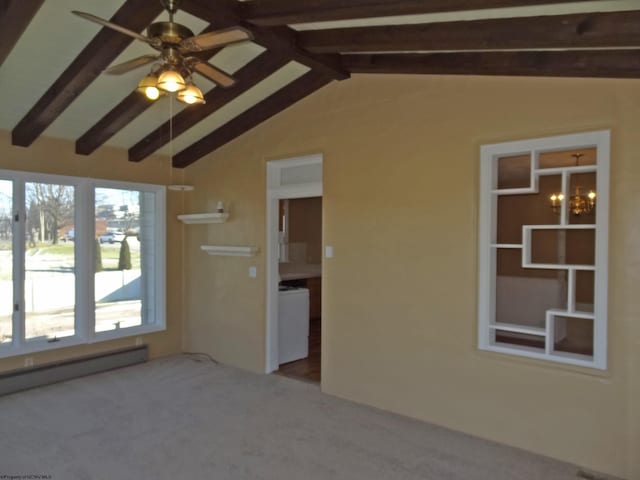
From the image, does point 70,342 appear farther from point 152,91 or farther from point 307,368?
point 152,91

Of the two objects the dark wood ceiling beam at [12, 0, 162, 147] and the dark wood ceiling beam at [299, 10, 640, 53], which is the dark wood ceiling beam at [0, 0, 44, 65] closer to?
the dark wood ceiling beam at [12, 0, 162, 147]

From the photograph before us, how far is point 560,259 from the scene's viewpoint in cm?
740

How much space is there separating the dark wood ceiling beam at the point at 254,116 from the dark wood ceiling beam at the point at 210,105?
1.38ft

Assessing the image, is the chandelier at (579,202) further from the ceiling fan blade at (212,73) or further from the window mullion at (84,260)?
the window mullion at (84,260)

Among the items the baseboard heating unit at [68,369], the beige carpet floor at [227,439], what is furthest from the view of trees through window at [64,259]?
the beige carpet floor at [227,439]

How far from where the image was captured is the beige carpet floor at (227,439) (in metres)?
2.90

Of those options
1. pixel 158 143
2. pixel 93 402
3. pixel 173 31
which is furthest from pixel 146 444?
pixel 158 143

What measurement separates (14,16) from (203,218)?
297cm

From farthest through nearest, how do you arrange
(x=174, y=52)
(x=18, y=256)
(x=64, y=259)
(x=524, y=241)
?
1. (x=64, y=259)
2. (x=18, y=256)
3. (x=524, y=241)
4. (x=174, y=52)

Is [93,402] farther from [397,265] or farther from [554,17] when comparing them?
[554,17]

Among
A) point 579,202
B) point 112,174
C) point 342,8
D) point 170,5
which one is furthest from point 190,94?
point 579,202

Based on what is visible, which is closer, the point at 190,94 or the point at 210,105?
the point at 190,94

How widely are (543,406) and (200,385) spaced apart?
3.17 m

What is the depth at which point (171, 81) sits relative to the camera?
2449 mm
